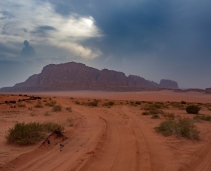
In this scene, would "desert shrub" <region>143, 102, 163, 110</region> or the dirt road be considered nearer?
the dirt road

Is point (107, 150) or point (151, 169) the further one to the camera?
point (107, 150)

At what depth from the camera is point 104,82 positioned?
649 feet

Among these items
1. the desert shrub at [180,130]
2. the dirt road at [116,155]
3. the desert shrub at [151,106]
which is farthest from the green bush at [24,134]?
the desert shrub at [151,106]

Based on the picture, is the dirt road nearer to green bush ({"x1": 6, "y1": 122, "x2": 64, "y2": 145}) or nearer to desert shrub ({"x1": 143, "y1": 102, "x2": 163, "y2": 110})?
green bush ({"x1": 6, "y1": 122, "x2": 64, "y2": 145})

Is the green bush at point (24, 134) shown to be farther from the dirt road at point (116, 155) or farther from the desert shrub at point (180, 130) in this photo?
the desert shrub at point (180, 130)

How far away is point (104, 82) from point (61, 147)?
18942 centimetres

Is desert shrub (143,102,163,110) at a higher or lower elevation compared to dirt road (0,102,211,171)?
higher

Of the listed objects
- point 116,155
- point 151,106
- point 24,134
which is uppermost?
point 151,106

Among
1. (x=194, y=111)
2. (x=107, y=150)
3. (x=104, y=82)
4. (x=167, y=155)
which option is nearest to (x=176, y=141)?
(x=167, y=155)

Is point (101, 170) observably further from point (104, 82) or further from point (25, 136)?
point (104, 82)

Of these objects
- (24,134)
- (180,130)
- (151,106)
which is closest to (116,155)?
(24,134)

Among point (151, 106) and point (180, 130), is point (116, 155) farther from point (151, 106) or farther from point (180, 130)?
point (151, 106)

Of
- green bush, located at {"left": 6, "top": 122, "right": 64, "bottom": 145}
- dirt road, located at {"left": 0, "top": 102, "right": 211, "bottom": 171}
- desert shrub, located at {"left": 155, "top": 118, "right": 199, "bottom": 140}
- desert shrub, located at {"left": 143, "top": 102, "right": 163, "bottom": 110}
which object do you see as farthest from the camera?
desert shrub, located at {"left": 143, "top": 102, "right": 163, "bottom": 110}

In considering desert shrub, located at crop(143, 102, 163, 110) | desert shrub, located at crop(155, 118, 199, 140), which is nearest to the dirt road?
desert shrub, located at crop(155, 118, 199, 140)
